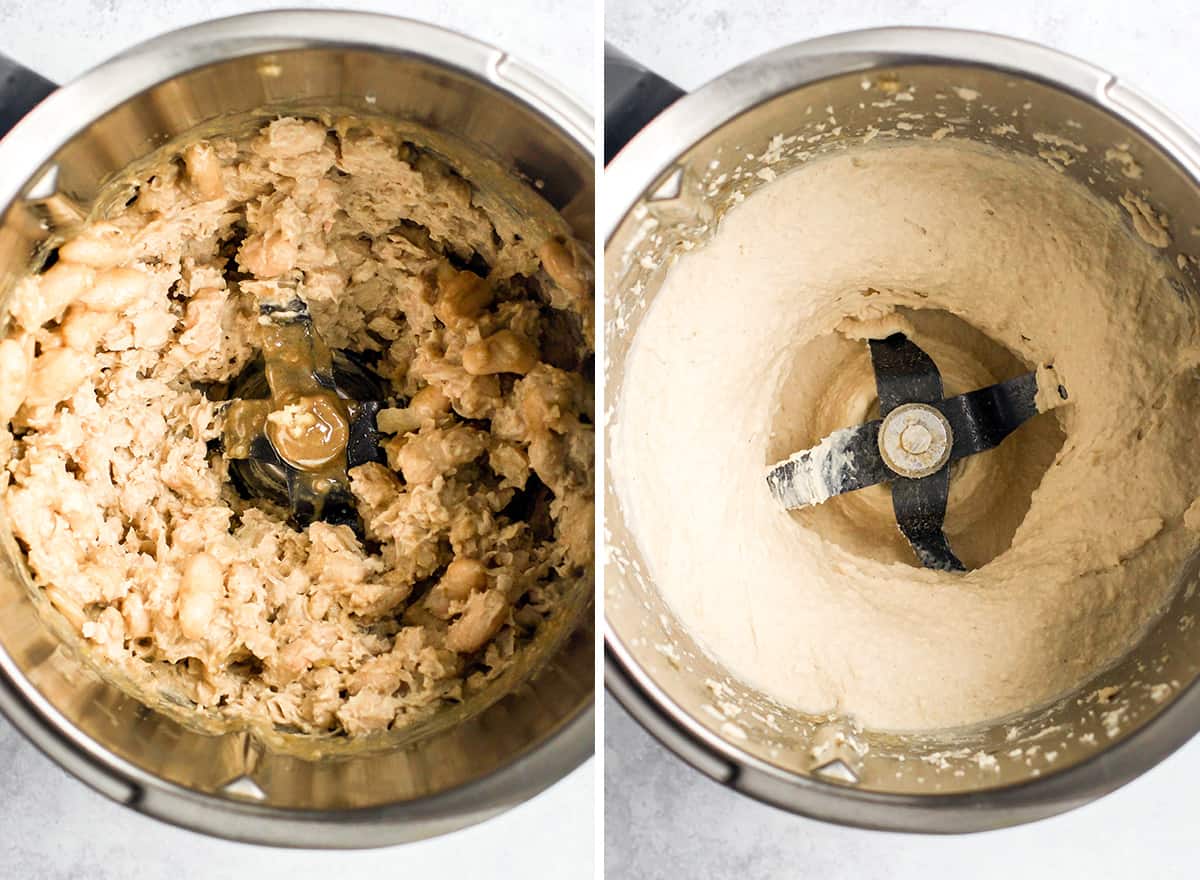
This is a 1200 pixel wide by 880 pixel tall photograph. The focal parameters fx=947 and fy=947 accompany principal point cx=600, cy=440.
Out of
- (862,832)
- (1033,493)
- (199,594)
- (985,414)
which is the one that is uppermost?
(985,414)

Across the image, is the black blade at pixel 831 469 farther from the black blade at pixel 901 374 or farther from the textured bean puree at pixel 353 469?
the textured bean puree at pixel 353 469

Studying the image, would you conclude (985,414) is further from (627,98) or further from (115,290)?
(115,290)

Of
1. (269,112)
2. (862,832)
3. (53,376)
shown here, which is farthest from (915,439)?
(53,376)

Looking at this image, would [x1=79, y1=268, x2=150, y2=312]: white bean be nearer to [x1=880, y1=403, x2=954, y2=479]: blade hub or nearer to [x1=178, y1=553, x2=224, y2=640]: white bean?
[x1=178, y1=553, x2=224, y2=640]: white bean

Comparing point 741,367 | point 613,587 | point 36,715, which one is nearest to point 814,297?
point 741,367

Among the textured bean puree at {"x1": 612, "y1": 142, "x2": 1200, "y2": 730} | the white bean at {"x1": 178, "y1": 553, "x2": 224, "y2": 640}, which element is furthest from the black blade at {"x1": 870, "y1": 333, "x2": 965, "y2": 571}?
the white bean at {"x1": 178, "y1": 553, "x2": 224, "y2": 640}
